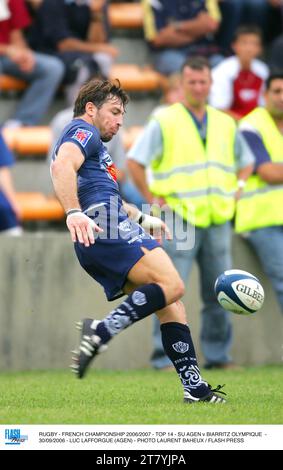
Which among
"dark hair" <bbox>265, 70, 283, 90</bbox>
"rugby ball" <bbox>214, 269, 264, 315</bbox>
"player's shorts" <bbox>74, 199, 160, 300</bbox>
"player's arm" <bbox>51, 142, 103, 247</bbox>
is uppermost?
"dark hair" <bbox>265, 70, 283, 90</bbox>

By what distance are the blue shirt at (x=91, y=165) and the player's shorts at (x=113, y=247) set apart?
8 cm

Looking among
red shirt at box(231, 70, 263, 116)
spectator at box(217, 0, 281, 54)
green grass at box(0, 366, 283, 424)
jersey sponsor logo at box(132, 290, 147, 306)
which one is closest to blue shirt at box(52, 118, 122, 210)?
jersey sponsor logo at box(132, 290, 147, 306)

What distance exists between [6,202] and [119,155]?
146 centimetres

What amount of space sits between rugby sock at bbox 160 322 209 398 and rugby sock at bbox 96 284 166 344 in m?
0.28

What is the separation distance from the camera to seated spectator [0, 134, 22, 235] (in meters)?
10.9

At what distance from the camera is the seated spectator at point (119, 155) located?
38.1 feet

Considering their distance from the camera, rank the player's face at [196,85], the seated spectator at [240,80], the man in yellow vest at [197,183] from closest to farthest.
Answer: the man in yellow vest at [197,183] < the player's face at [196,85] < the seated spectator at [240,80]

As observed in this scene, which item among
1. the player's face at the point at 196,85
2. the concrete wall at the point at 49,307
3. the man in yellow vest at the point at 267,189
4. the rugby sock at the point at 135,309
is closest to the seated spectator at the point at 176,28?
the man in yellow vest at the point at 267,189

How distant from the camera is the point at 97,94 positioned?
7.30m

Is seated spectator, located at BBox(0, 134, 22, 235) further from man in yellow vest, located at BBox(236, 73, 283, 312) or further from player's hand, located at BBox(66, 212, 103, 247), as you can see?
player's hand, located at BBox(66, 212, 103, 247)

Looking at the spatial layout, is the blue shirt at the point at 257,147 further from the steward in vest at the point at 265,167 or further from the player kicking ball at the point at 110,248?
the player kicking ball at the point at 110,248

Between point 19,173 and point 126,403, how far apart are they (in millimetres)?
5700

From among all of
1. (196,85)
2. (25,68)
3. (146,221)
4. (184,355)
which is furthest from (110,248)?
(25,68)

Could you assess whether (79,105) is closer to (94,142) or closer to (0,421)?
(94,142)
